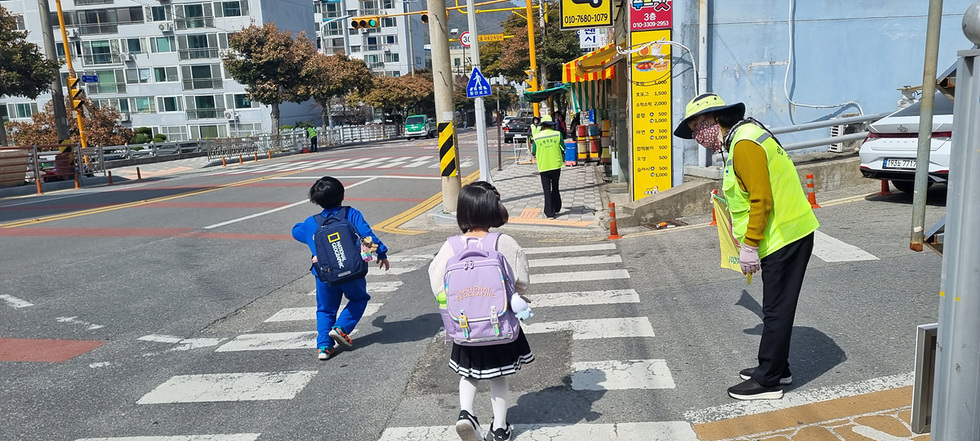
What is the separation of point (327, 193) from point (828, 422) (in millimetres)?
3644

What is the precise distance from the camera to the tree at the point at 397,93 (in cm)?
6109

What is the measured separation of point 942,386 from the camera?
2400 mm

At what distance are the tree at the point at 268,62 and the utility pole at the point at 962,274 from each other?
145 feet

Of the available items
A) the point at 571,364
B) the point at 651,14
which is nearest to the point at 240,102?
the point at 651,14

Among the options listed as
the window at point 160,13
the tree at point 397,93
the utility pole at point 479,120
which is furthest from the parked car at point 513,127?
the utility pole at point 479,120

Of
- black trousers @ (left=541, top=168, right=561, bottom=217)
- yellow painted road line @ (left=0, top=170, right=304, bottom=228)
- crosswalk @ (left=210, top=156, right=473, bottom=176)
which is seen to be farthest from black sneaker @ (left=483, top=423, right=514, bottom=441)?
crosswalk @ (left=210, top=156, right=473, bottom=176)

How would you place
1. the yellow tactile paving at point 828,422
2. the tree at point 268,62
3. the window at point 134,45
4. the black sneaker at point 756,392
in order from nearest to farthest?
the yellow tactile paving at point 828,422 → the black sneaker at point 756,392 → the tree at point 268,62 → the window at point 134,45

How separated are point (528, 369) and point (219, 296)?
4214 millimetres

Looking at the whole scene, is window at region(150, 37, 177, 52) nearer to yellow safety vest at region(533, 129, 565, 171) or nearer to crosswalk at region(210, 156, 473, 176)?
crosswalk at region(210, 156, 473, 176)

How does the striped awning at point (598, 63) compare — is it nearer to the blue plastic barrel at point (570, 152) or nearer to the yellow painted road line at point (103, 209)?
the blue plastic barrel at point (570, 152)

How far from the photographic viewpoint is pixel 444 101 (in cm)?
1252

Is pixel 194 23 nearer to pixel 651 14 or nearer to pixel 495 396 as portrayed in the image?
pixel 651 14

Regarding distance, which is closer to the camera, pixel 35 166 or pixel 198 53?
pixel 35 166

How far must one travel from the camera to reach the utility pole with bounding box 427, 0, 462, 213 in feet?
40.7
